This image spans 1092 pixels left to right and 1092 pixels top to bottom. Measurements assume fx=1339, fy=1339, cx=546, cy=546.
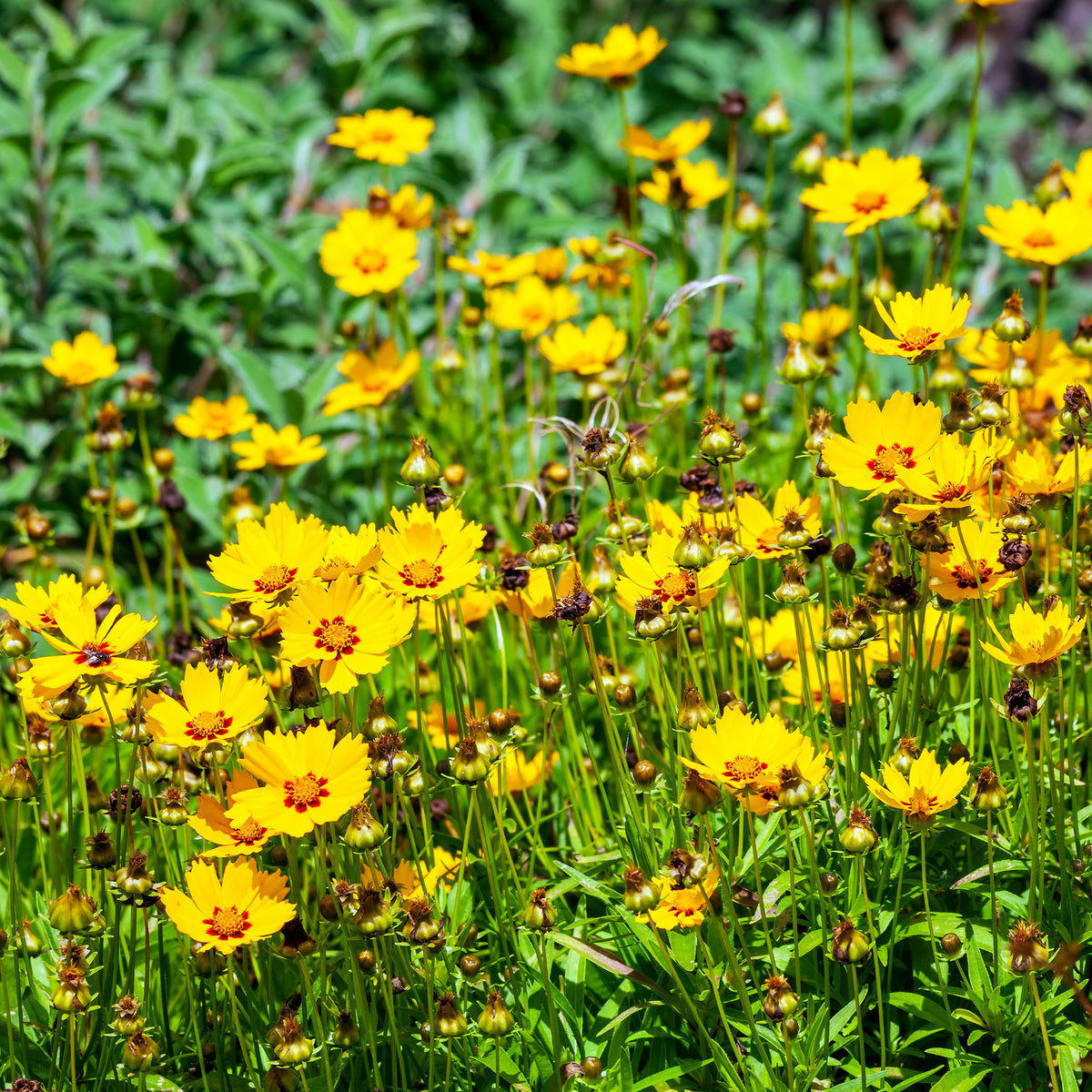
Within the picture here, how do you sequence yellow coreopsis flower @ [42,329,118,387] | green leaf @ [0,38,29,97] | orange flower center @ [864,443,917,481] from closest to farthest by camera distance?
orange flower center @ [864,443,917,481] → yellow coreopsis flower @ [42,329,118,387] → green leaf @ [0,38,29,97]

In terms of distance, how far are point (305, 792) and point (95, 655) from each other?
304 millimetres

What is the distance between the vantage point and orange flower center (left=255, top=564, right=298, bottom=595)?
157 cm

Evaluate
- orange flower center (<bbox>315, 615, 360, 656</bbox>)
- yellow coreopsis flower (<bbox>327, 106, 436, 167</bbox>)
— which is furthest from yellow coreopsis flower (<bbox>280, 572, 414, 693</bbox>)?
yellow coreopsis flower (<bbox>327, 106, 436, 167</bbox>)

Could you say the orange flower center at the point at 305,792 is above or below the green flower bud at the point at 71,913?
above

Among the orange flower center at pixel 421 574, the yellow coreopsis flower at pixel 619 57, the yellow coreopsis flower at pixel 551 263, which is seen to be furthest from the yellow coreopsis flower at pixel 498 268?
the orange flower center at pixel 421 574

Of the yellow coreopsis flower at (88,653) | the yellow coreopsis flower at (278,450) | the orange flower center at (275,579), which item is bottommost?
the yellow coreopsis flower at (278,450)

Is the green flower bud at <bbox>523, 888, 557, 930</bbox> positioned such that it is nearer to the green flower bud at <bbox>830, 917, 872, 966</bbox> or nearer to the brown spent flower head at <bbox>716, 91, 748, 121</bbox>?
the green flower bud at <bbox>830, 917, 872, 966</bbox>

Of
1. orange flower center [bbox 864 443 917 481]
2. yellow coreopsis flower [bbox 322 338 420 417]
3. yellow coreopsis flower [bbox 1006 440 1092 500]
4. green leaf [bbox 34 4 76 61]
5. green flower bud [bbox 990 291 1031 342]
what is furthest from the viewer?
green leaf [bbox 34 4 76 61]

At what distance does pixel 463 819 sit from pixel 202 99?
3.36 meters

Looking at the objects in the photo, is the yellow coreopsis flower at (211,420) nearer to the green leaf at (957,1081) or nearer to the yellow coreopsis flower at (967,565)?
the yellow coreopsis flower at (967,565)

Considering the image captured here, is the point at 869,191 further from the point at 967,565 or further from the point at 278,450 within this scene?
the point at 278,450

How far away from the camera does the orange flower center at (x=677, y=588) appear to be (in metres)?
1.67

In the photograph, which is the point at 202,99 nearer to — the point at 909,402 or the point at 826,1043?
the point at 909,402

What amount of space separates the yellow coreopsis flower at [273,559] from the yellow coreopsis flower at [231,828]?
21cm
